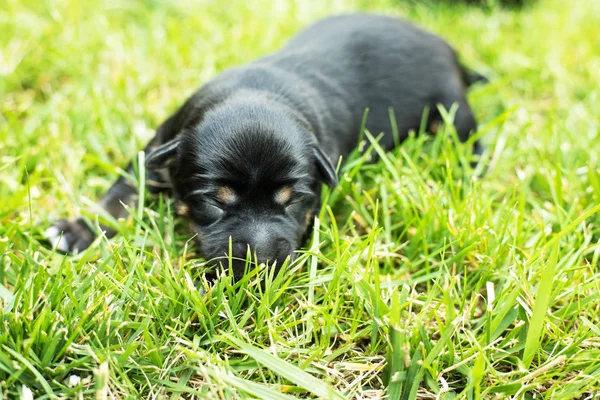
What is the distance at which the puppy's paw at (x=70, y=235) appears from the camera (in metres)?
3.18

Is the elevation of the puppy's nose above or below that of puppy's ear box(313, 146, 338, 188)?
below

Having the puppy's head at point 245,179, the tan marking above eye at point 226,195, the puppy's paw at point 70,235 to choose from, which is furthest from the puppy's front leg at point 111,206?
the tan marking above eye at point 226,195

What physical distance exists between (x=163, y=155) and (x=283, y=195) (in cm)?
68

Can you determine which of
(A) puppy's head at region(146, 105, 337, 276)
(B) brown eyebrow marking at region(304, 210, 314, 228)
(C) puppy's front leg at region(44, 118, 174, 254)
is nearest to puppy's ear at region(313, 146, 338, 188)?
(A) puppy's head at region(146, 105, 337, 276)

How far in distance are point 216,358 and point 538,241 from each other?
69.9 inches

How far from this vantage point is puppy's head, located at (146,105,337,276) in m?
2.77

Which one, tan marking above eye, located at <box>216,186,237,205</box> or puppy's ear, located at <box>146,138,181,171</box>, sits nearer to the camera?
tan marking above eye, located at <box>216,186,237,205</box>

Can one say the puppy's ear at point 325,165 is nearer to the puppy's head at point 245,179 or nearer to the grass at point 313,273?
the puppy's head at point 245,179

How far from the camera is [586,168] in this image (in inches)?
145

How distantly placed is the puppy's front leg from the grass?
0.09 meters

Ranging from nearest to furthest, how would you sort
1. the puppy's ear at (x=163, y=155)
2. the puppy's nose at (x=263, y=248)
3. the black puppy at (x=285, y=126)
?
Result: the puppy's nose at (x=263, y=248), the black puppy at (x=285, y=126), the puppy's ear at (x=163, y=155)

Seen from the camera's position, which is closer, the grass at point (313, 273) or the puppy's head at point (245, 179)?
the grass at point (313, 273)

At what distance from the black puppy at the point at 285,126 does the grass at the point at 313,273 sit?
0.19m

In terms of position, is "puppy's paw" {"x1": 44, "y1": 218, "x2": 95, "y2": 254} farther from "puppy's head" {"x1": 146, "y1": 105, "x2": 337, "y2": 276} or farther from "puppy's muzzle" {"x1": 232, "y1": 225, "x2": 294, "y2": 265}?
"puppy's muzzle" {"x1": 232, "y1": 225, "x2": 294, "y2": 265}
